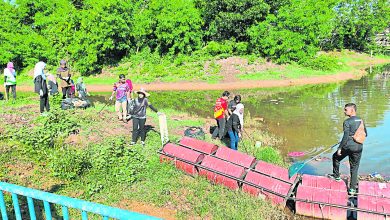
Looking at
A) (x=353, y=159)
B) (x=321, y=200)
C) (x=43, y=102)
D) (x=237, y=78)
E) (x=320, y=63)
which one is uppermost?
(x=43, y=102)

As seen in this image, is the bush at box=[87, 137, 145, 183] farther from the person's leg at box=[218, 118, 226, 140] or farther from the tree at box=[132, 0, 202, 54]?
the tree at box=[132, 0, 202, 54]

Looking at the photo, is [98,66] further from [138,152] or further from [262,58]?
[138,152]

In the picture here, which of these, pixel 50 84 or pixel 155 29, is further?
pixel 155 29

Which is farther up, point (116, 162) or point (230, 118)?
point (230, 118)

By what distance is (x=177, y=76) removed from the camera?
3244 cm

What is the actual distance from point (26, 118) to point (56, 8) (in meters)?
30.8

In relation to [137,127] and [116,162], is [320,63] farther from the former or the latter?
[116,162]

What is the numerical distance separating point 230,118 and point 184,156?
195 cm

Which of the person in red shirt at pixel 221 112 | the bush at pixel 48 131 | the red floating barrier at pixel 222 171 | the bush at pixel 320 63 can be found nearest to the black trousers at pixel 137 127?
the bush at pixel 48 131

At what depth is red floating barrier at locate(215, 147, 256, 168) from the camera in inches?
341

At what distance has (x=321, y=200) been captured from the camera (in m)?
7.44

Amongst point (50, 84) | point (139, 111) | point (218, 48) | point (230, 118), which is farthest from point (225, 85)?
point (139, 111)

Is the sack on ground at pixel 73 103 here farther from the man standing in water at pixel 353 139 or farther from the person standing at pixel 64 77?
the man standing in water at pixel 353 139

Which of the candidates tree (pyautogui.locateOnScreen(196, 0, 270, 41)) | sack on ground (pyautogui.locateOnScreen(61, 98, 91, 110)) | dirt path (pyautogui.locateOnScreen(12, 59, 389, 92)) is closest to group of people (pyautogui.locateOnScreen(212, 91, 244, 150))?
sack on ground (pyautogui.locateOnScreen(61, 98, 91, 110))
